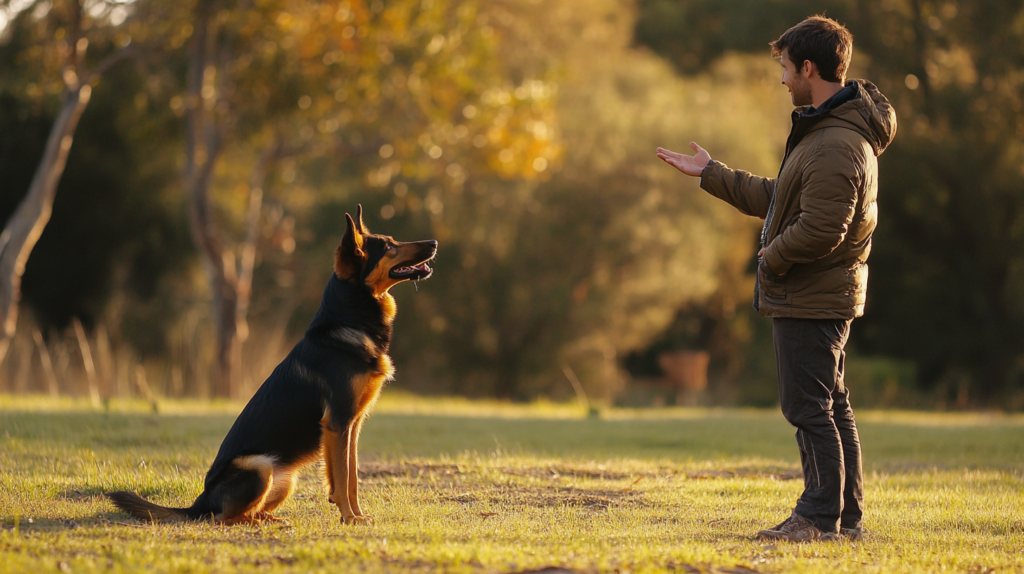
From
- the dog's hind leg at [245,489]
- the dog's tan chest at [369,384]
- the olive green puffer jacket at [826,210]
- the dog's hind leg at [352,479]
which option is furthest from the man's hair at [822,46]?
the dog's hind leg at [245,489]

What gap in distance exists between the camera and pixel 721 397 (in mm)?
23219

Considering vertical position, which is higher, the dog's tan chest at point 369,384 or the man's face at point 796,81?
the man's face at point 796,81

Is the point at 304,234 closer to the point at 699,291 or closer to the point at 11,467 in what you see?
the point at 699,291

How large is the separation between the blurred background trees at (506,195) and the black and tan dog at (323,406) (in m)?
10.4

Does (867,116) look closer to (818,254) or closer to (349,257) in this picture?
(818,254)

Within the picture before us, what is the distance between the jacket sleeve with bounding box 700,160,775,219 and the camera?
16.4 ft

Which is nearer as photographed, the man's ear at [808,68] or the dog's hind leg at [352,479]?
the man's ear at [808,68]

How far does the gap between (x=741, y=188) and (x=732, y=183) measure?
58 millimetres

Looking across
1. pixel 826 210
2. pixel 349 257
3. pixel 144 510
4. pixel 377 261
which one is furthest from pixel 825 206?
pixel 144 510

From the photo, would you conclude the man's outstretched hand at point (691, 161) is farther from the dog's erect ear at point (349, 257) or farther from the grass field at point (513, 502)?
the grass field at point (513, 502)

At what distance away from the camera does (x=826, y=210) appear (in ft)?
14.1

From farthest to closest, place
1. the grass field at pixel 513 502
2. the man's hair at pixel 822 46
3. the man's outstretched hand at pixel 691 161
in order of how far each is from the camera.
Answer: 1. the man's outstretched hand at pixel 691 161
2. the man's hair at pixel 822 46
3. the grass field at pixel 513 502

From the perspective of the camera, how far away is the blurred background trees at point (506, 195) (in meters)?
15.4

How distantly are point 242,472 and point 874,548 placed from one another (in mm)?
3108
